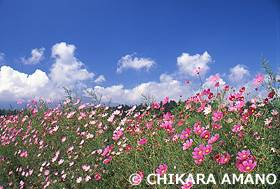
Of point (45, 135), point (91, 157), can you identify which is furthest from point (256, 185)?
point (45, 135)

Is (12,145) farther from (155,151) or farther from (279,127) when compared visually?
(279,127)

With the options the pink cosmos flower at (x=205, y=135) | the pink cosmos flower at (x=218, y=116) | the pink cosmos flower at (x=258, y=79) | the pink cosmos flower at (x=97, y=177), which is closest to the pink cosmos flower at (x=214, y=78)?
the pink cosmos flower at (x=258, y=79)

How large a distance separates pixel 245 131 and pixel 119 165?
5.67ft

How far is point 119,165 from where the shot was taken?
3.09 meters

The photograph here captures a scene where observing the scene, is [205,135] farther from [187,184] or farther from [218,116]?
[187,184]

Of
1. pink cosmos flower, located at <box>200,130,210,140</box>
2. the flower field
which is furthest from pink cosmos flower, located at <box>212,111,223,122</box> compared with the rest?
pink cosmos flower, located at <box>200,130,210,140</box>

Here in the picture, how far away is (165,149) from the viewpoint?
9.64ft

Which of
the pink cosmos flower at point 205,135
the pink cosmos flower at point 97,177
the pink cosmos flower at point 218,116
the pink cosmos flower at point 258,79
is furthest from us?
the pink cosmos flower at point 97,177

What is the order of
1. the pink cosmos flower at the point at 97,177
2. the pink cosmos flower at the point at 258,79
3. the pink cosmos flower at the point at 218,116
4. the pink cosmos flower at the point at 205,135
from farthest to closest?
the pink cosmos flower at the point at 97,177, the pink cosmos flower at the point at 258,79, the pink cosmos flower at the point at 218,116, the pink cosmos flower at the point at 205,135

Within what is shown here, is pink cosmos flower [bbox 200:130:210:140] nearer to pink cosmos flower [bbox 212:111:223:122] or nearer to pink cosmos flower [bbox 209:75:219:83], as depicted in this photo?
pink cosmos flower [bbox 212:111:223:122]

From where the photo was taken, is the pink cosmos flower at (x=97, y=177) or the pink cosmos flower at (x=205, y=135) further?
the pink cosmos flower at (x=97, y=177)

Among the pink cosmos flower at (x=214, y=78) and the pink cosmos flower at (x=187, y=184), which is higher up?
the pink cosmos flower at (x=214, y=78)

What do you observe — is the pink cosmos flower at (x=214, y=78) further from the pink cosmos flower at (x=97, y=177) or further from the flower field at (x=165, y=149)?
the pink cosmos flower at (x=97, y=177)

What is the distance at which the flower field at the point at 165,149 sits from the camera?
2010 mm
